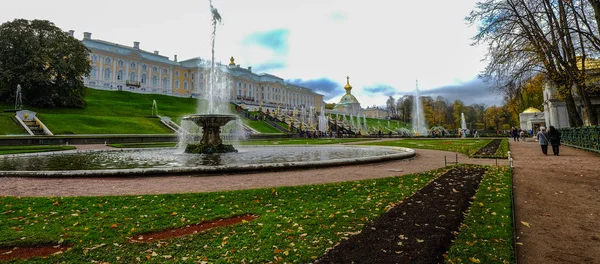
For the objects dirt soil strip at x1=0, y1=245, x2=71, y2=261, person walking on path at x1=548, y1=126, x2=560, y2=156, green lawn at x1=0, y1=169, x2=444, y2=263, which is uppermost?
person walking on path at x1=548, y1=126, x2=560, y2=156

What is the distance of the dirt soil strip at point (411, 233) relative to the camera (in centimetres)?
316

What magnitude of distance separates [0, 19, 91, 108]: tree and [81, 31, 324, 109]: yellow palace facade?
1753 cm

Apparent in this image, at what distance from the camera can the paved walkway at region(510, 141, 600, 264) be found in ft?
11.9

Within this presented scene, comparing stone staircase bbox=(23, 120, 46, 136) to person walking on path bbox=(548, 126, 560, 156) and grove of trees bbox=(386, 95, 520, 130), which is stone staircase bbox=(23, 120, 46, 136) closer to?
person walking on path bbox=(548, 126, 560, 156)

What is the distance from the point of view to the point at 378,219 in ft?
14.8

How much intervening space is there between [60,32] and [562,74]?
67773 mm

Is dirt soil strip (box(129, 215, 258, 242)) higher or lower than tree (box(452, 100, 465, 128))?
lower

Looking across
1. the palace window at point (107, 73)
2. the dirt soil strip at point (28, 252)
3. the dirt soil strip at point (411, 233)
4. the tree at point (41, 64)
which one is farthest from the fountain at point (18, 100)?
the dirt soil strip at point (411, 233)

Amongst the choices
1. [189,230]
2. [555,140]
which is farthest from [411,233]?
[555,140]

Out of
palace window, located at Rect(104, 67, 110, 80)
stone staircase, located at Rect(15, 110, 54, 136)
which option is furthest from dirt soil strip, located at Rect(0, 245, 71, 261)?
palace window, located at Rect(104, 67, 110, 80)

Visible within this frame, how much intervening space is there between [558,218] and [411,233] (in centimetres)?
316

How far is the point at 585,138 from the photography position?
59.4 feet

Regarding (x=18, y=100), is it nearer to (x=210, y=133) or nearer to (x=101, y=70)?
(x=101, y=70)

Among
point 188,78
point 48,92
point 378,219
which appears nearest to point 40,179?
point 378,219
